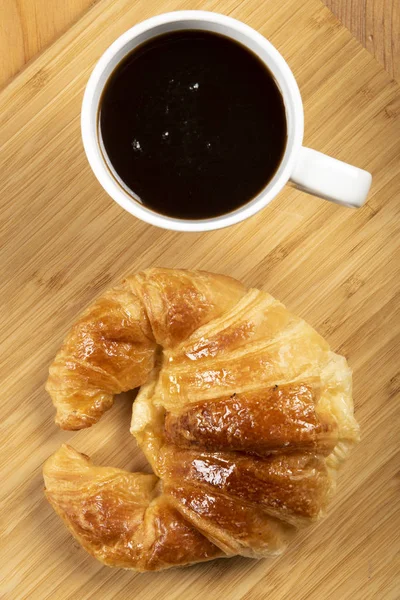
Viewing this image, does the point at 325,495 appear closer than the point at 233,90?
No

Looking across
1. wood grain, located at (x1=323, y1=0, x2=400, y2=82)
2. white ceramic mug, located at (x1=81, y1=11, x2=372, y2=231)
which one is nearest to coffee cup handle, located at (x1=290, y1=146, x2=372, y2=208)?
white ceramic mug, located at (x1=81, y1=11, x2=372, y2=231)

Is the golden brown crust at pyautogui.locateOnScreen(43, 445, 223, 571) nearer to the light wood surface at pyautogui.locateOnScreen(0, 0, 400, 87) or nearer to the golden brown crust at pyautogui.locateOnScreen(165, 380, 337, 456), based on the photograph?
the golden brown crust at pyautogui.locateOnScreen(165, 380, 337, 456)

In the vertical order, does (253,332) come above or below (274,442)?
above

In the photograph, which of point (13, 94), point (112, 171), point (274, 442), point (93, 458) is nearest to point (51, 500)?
point (93, 458)

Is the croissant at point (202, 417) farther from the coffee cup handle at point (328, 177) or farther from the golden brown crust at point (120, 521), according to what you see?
the coffee cup handle at point (328, 177)

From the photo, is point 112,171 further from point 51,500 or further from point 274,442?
point 51,500

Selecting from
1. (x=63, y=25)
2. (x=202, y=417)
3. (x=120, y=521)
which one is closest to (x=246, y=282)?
(x=202, y=417)

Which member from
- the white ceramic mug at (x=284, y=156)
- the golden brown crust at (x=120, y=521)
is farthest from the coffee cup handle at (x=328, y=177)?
the golden brown crust at (x=120, y=521)
